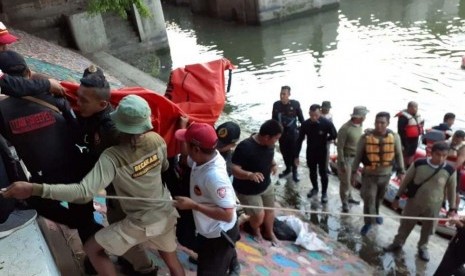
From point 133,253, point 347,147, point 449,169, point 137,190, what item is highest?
point 137,190

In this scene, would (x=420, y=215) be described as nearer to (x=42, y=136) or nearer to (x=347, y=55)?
(x=42, y=136)

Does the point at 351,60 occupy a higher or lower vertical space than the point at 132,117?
lower

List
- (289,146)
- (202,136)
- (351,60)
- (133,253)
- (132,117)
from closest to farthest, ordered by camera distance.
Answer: (132,117), (202,136), (133,253), (289,146), (351,60)

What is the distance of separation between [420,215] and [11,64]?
504 centimetres

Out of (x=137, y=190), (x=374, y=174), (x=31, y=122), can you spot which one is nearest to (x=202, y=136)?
(x=137, y=190)

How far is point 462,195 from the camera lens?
742 cm

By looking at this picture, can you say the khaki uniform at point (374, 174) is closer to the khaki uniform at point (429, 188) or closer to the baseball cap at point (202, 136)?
the khaki uniform at point (429, 188)

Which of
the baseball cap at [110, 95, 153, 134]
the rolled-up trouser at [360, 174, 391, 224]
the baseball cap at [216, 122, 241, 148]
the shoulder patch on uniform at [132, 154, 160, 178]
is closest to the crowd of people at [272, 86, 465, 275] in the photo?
the rolled-up trouser at [360, 174, 391, 224]

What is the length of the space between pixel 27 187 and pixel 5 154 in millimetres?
663

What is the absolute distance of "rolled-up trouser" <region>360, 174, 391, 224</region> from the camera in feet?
20.6

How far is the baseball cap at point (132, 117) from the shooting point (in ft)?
9.47

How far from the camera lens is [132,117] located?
9.46 ft

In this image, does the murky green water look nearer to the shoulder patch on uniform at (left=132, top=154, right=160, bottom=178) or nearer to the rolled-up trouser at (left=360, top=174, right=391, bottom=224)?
the rolled-up trouser at (left=360, top=174, right=391, bottom=224)

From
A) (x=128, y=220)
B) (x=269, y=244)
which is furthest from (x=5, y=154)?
(x=269, y=244)
